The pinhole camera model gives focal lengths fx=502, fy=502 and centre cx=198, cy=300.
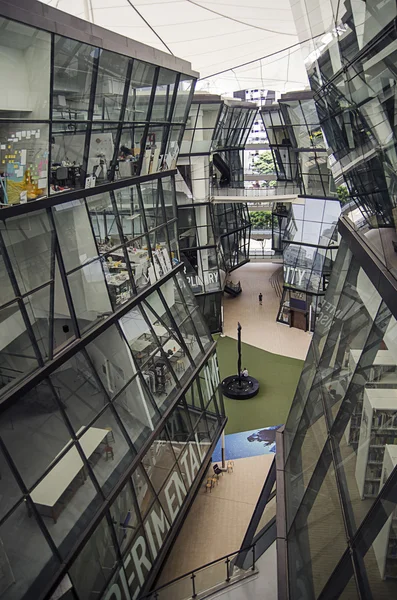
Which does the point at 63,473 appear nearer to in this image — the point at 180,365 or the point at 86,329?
the point at 86,329

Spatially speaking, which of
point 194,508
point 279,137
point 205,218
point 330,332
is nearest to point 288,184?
point 279,137

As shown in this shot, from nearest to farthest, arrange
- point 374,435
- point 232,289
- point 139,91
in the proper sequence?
point 374,435, point 139,91, point 232,289

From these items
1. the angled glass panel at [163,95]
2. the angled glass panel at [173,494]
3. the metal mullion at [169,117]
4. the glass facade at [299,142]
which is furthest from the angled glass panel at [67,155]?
the glass facade at [299,142]

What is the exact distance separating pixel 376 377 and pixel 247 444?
44.5 feet

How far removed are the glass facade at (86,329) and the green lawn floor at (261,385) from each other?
6.40 m

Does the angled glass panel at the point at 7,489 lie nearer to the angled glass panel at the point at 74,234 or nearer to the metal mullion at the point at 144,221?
the angled glass panel at the point at 74,234

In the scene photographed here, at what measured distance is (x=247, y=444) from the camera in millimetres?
18000

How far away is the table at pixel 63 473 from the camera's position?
26.9ft

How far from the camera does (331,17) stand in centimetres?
564

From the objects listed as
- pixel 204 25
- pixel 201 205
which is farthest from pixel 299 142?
pixel 204 25

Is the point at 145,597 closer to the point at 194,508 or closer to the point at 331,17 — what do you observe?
the point at 194,508

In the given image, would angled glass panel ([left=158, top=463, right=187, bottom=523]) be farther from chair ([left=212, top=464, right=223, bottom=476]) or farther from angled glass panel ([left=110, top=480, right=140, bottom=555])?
chair ([left=212, top=464, right=223, bottom=476])

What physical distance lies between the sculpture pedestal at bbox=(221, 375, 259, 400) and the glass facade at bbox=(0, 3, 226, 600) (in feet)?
25.1

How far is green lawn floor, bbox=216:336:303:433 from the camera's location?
64.5 ft
